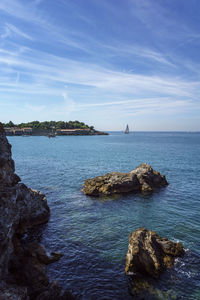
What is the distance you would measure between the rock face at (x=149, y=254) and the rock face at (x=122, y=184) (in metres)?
17.3

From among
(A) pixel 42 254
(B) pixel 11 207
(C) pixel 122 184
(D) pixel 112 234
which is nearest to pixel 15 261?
(A) pixel 42 254

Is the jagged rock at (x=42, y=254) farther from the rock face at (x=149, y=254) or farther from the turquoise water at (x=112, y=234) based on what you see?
the rock face at (x=149, y=254)

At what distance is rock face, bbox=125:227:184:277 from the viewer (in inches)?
631

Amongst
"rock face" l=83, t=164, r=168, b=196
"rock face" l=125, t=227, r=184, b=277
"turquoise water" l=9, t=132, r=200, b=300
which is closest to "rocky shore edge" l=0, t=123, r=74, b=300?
"turquoise water" l=9, t=132, r=200, b=300

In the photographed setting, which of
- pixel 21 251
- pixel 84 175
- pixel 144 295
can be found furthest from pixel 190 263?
pixel 84 175

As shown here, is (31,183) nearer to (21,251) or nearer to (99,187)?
(99,187)

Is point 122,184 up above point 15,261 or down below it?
above

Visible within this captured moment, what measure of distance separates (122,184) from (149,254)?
19899mm

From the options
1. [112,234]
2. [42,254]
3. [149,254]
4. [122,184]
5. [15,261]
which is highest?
[122,184]

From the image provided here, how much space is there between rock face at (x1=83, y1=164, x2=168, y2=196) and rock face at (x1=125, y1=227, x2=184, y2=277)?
56.8 feet

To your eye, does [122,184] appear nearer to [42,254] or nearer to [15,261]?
[42,254]

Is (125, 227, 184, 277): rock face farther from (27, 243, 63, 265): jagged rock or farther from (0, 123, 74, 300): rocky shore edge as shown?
(27, 243, 63, 265): jagged rock

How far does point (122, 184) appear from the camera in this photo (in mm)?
36500

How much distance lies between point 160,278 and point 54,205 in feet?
61.1
